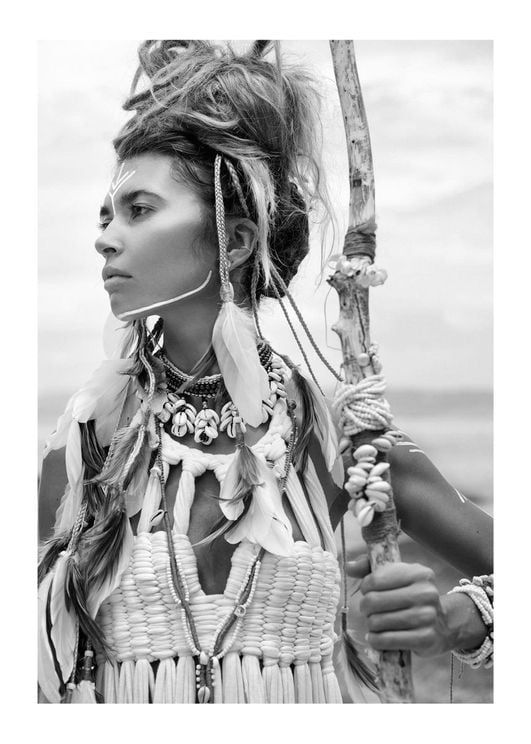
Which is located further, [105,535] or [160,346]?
[160,346]

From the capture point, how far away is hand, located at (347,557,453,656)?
156cm

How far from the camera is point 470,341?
71.8 inches

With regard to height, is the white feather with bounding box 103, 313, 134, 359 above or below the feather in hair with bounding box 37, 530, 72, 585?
above

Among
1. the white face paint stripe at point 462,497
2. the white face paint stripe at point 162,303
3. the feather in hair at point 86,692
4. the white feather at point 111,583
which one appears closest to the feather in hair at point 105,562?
the white feather at point 111,583

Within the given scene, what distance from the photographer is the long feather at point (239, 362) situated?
171 cm

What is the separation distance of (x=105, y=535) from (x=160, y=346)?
35 centimetres

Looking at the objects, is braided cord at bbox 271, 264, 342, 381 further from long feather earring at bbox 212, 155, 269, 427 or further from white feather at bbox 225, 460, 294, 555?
white feather at bbox 225, 460, 294, 555

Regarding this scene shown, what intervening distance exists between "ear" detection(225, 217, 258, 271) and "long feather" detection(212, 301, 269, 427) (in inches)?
3.6

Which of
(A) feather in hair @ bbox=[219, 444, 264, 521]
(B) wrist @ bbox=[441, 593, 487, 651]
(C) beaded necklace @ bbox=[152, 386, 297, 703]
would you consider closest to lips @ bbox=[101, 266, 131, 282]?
(A) feather in hair @ bbox=[219, 444, 264, 521]

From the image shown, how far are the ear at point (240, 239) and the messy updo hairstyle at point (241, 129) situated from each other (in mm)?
12

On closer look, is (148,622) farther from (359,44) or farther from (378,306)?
(359,44)

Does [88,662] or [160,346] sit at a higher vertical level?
[160,346]

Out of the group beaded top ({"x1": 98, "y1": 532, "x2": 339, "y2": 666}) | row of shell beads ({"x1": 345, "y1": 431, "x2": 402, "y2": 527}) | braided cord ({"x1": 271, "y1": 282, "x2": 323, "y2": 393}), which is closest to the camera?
row of shell beads ({"x1": 345, "y1": 431, "x2": 402, "y2": 527})
